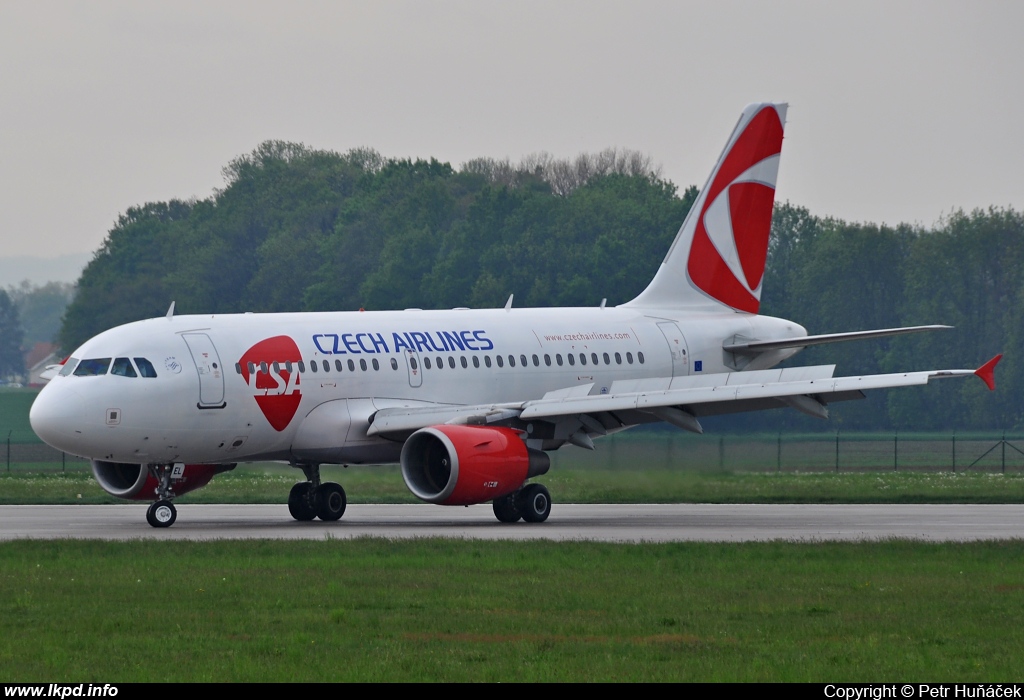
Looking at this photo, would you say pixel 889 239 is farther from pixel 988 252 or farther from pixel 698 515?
pixel 698 515

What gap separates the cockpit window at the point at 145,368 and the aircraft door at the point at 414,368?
214 inches

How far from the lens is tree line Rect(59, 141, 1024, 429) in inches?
3408

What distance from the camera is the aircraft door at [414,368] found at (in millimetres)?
33094

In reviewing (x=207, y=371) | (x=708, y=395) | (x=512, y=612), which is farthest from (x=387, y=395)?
(x=512, y=612)

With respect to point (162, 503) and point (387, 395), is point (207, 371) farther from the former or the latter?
point (387, 395)

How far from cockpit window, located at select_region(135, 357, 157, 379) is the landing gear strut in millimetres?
2107

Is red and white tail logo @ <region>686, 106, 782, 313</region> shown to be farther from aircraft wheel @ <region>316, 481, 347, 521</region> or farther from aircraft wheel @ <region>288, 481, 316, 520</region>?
aircraft wheel @ <region>288, 481, 316, 520</region>

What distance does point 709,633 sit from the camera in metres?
16.0

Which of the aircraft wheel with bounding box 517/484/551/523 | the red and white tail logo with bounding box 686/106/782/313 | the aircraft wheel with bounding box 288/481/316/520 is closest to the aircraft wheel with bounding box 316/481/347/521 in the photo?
the aircraft wheel with bounding box 288/481/316/520

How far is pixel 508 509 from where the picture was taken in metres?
32.1

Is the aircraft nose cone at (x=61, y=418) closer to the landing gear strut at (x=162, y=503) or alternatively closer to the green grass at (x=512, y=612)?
the landing gear strut at (x=162, y=503)

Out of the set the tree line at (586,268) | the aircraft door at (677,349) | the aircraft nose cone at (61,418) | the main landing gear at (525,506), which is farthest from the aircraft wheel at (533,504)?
the tree line at (586,268)

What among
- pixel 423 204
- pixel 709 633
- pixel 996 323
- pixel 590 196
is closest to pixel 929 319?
pixel 996 323

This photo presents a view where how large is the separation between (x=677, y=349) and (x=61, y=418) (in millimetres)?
14564
